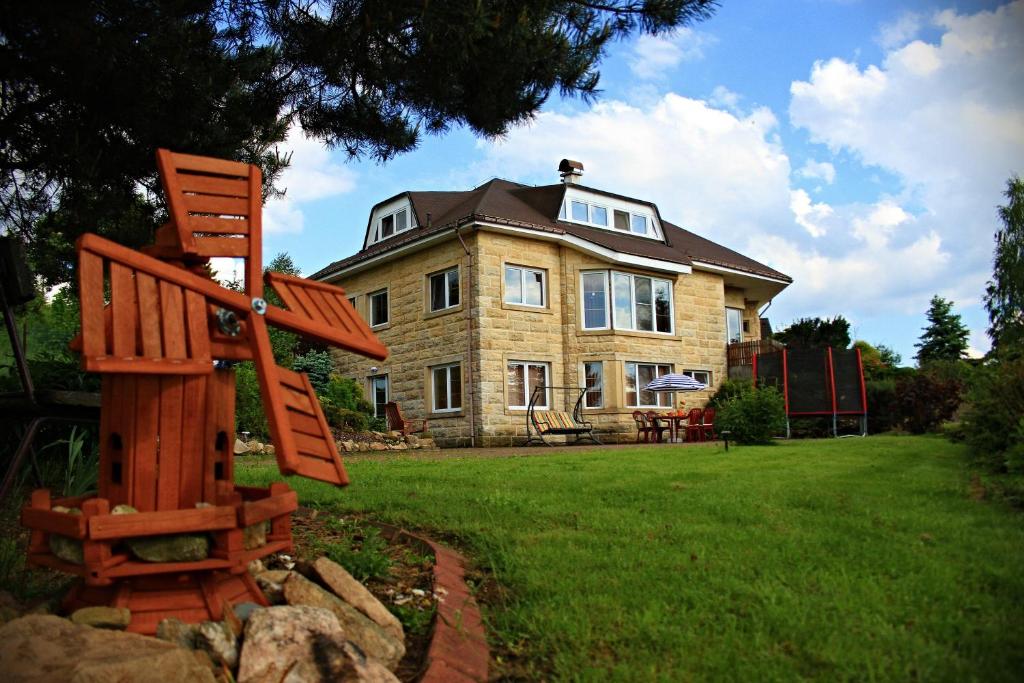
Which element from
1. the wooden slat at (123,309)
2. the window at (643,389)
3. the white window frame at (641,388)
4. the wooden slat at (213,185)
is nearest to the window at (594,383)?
the white window frame at (641,388)

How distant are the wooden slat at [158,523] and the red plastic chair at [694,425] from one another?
1800cm

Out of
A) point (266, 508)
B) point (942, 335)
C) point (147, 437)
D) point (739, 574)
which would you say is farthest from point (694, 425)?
point (942, 335)

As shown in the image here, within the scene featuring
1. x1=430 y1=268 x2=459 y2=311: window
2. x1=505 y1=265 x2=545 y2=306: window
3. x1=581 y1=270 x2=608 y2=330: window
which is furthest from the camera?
x1=581 y1=270 x2=608 y2=330: window

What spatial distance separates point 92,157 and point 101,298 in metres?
4.20

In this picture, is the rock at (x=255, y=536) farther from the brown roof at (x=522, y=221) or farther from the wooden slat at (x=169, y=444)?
the brown roof at (x=522, y=221)

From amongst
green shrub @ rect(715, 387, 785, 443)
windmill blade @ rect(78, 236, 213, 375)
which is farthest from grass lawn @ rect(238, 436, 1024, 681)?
green shrub @ rect(715, 387, 785, 443)

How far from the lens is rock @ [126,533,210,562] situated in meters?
3.01

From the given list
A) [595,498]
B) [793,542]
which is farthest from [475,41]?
[793,542]

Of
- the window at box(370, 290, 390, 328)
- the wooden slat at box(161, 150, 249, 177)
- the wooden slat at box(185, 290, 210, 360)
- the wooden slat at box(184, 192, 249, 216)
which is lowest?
the wooden slat at box(185, 290, 210, 360)

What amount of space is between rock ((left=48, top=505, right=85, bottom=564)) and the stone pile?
21cm

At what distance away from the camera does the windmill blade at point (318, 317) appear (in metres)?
3.40

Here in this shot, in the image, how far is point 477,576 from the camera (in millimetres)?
4434

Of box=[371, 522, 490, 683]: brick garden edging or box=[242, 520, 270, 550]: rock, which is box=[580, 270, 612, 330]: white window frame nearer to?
box=[371, 522, 490, 683]: brick garden edging

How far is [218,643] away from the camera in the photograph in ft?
9.80
